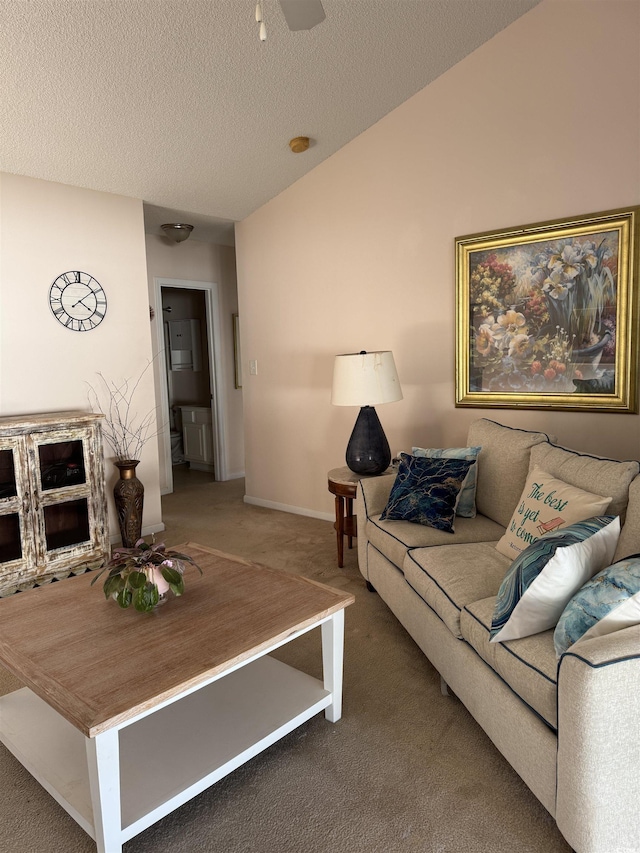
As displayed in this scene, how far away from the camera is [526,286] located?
3.49 meters

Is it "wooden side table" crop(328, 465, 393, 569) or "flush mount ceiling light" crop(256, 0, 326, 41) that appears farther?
"wooden side table" crop(328, 465, 393, 569)

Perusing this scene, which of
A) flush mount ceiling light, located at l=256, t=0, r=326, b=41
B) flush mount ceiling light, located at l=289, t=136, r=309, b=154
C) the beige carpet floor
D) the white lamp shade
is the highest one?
flush mount ceiling light, located at l=289, t=136, r=309, b=154

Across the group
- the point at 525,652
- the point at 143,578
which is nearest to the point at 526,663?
the point at 525,652

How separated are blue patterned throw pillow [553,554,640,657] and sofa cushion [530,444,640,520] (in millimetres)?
570

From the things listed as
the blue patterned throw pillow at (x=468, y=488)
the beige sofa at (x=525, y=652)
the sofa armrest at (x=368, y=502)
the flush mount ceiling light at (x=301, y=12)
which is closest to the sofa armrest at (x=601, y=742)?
the beige sofa at (x=525, y=652)

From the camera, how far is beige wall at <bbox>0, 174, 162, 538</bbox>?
366 cm

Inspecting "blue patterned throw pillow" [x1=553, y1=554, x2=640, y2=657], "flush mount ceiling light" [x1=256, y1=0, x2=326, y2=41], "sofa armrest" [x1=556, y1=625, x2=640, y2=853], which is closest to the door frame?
"flush mount ceiling light" [x1=256, y1=0, x2=326, y2=41]

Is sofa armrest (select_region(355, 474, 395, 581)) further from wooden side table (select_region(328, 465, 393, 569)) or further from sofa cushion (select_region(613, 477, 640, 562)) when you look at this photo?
sofa cushion (select_region(613, 477, 640, 562))

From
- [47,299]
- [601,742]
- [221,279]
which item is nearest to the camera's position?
[601,742]

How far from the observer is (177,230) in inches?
202

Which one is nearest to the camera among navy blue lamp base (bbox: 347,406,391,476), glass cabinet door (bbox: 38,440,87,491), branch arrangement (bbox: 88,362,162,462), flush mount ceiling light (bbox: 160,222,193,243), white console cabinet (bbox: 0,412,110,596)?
white console cabinet (bbox: 0,412,110,596)

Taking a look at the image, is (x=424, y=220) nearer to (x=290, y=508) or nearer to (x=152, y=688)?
(x=290, y=508)

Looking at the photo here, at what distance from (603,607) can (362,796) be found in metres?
0.92

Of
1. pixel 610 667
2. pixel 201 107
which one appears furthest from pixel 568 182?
pixel 610 667
